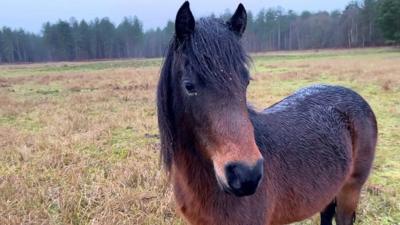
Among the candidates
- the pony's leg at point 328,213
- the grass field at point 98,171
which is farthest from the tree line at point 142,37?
the pony's leg at point 328,213

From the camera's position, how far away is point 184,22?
2.10m

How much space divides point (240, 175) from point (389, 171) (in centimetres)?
510

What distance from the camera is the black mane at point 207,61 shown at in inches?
79.2

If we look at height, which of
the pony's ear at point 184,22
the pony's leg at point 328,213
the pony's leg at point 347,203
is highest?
the pony's ear at point 184,22

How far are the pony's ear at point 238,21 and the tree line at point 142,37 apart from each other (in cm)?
6374

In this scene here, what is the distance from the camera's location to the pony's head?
5.98 feet

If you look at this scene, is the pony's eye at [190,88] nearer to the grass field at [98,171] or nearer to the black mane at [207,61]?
the black mane at [207,61]

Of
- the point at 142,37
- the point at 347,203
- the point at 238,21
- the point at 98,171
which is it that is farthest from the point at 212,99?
the point at 142,37

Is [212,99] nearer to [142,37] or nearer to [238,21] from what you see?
[238,21]

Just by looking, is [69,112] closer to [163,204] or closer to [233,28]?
[163,204]

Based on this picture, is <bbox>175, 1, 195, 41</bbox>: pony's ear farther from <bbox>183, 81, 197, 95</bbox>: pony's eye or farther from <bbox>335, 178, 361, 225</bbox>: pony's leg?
<bbox>335, 178, 361, 225</bbox>: pony's leg

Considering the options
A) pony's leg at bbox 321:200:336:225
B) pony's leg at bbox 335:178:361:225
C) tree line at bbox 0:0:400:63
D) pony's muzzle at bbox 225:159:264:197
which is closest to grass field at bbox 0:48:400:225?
pony's leg at bbox 321:200:336:225

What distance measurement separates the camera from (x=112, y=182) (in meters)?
5.17

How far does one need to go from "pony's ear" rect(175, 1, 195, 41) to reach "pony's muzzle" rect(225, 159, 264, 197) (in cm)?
85
